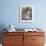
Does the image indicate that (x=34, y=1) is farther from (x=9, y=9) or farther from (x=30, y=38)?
(x=30, y=38)

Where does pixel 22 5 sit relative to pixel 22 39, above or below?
above

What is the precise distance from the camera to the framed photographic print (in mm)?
4145

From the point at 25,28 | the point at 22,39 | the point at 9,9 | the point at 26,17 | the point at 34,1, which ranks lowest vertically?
the point at 22,39

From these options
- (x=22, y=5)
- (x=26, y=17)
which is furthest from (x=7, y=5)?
(x=26, y=17)

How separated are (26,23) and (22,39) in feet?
2.34

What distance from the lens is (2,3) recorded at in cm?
412

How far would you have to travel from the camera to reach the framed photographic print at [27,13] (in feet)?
13.6

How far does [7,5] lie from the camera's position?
4141 millimetres

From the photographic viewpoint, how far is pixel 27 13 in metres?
4.17

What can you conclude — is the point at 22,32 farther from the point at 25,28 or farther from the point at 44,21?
the point at 44,21

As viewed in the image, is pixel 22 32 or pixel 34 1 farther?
pixel 34 1

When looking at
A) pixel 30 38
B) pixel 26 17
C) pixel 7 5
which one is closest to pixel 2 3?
pixel 7 5

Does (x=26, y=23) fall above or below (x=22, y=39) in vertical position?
above

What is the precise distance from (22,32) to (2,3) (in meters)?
1.24
